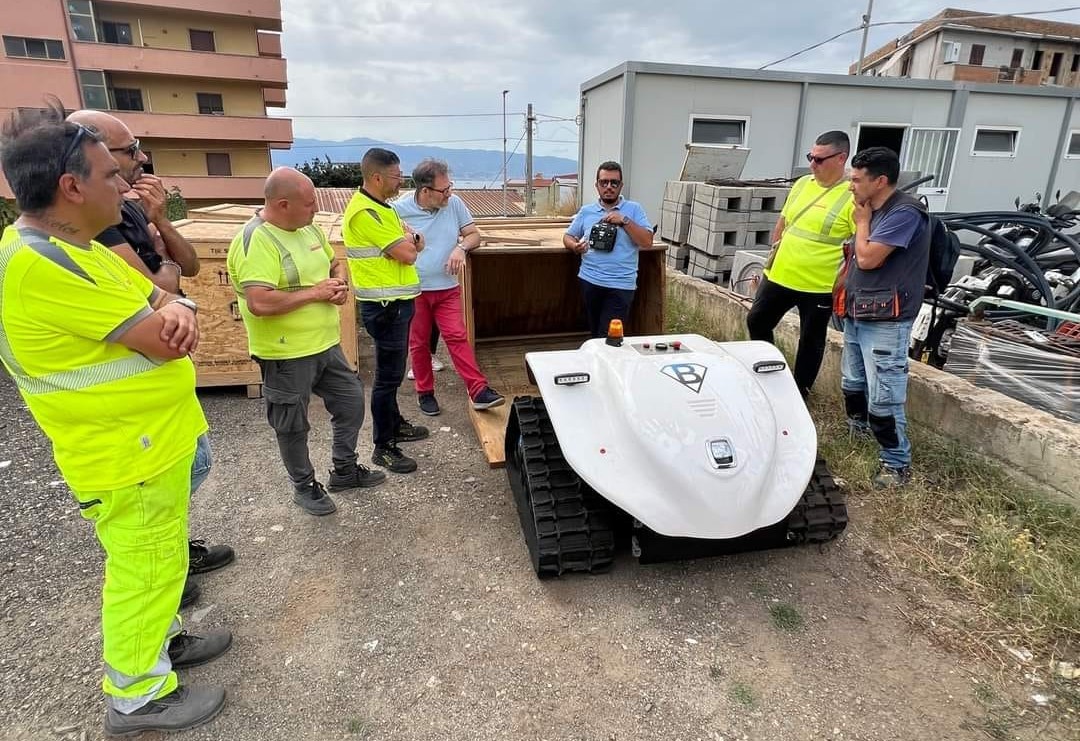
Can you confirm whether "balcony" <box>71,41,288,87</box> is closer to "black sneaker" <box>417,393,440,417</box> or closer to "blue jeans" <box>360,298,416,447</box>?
"black sneaker" <box>417,393,440,417</box>

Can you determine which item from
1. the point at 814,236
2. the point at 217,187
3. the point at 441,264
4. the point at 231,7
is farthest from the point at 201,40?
the point at 814,236

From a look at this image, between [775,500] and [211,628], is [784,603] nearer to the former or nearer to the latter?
[775,500]

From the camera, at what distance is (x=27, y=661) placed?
238 centimetres

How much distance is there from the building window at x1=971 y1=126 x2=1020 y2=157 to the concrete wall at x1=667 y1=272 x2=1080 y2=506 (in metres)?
13.9

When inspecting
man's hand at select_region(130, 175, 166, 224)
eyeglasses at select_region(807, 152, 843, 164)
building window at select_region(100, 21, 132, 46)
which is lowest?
man's hand at select_region(130, 175, 166, 224)

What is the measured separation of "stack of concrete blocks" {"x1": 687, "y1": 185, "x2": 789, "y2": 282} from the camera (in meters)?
7.62

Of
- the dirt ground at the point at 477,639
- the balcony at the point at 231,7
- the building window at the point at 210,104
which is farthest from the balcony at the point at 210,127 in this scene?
the dirt ground at the point at 477,639

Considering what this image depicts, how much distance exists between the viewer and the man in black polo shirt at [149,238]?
251 centimetres

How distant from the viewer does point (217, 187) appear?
1409 inches

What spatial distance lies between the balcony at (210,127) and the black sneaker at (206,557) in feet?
125

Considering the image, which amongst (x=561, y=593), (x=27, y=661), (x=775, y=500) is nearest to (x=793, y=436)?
(x=775, y=500)

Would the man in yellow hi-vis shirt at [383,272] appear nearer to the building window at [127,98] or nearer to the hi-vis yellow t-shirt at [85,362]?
the hi-vis yellow t-shirt at [85,362]

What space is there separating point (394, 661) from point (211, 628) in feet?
2.74

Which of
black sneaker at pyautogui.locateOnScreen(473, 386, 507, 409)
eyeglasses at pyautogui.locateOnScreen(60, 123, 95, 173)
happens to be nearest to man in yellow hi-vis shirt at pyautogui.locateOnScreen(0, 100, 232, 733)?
eyeglasses at pyautogui.locateOnScreen(60, 123, 95, 173)
